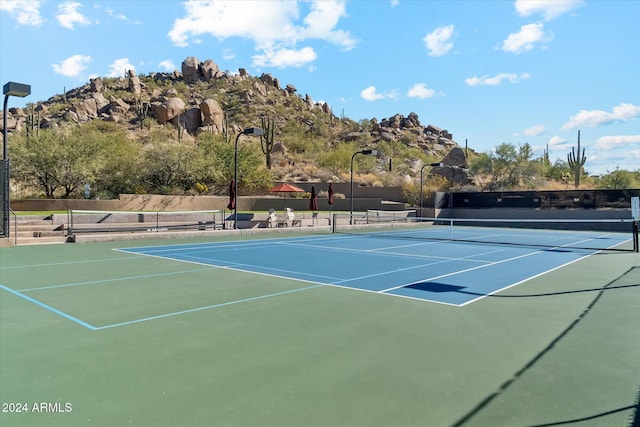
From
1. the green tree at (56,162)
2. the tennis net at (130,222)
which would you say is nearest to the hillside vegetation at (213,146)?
the green tree at (56,162)

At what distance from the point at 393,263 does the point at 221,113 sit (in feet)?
271

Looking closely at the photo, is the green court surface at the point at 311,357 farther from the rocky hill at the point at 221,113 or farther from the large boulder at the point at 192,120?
the large boulder at the point at 192,120

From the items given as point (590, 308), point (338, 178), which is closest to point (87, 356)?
point (590, 308)

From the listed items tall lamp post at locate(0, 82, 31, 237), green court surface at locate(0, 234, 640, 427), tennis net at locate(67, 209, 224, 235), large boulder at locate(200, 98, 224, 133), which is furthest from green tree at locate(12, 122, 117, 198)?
large boulder at locate(200, 98, 224, 133)

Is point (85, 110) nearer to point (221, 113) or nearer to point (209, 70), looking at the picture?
point (221, 113)

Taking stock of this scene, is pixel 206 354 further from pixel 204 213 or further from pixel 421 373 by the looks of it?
pixel 204 213

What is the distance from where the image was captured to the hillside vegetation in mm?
34594

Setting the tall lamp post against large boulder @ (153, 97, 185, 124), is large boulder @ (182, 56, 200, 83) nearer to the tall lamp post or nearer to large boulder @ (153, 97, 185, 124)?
large boulder @ (153, 97, 185, 124)

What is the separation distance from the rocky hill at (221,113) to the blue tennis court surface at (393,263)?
4135cm

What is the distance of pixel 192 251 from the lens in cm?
1605

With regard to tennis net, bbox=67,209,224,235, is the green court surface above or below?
below

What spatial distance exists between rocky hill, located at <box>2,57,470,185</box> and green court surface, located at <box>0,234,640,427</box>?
50961mm

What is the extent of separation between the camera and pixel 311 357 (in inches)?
197

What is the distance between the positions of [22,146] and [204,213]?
15156 millimetres
